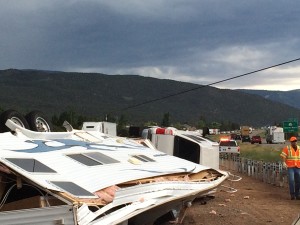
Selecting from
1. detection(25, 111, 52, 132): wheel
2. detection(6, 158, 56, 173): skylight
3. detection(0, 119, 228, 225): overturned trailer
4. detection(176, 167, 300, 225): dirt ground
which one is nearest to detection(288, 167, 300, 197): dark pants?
detection(176, 167, 300, 225): dirt ground

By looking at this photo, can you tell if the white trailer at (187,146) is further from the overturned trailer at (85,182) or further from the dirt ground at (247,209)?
the overturned trailer at (85,182)

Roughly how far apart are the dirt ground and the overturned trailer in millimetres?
1166

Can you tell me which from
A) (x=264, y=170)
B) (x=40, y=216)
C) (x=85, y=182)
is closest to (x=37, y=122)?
(x=85, y=182)

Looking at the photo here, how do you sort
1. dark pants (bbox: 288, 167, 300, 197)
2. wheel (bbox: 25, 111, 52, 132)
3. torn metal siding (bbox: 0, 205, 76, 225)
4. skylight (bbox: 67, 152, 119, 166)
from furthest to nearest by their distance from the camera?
dark pants (bbox: 288, 167, 300, 197)
wheel (bbox: 25, 111, 52, 132)
skylight (bbox: 67, 152, 119, 166)
torn metal siding (bbox: 0, 205, 76, 225)

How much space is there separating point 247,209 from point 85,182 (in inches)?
242

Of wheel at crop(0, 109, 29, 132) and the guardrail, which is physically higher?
wheel at crop(0, 109, 29, 132)

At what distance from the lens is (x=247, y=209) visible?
1246 centimetres

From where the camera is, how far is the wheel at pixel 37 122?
11633 millimetres

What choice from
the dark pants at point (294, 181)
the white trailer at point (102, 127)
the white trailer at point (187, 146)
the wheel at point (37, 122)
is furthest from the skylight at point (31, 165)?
the white trailer at point (102, 127)

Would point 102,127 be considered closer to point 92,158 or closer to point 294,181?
point 294,181

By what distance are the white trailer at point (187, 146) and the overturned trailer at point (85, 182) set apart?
3.93 metres

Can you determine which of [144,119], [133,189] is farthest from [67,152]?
[144,119]

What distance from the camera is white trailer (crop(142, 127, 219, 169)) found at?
14539mm

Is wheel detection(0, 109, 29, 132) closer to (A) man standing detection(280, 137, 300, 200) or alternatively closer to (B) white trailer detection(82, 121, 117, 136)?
(A) man standing detection(280, 137, 300, 200)
